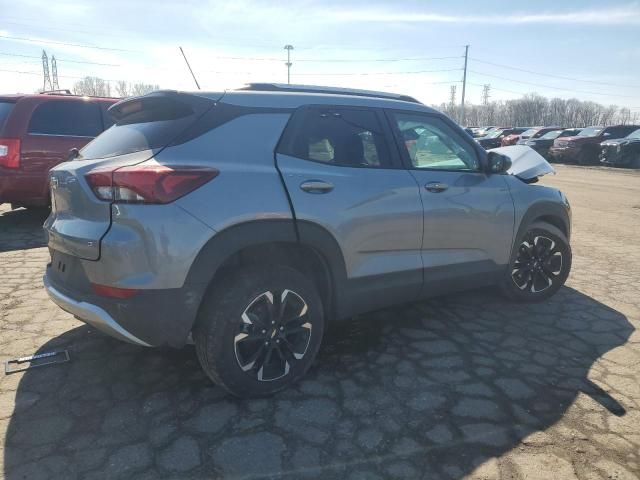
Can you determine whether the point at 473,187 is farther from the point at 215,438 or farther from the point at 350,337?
the point at 215,438

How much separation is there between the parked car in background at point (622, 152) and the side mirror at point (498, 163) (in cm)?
2098

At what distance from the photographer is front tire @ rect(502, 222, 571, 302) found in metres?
4.35

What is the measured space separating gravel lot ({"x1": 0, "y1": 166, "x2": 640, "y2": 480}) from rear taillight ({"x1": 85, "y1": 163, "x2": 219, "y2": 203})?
119 centimetres

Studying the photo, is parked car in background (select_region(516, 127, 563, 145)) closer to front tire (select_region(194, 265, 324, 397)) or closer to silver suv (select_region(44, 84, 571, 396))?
silver suv (select_region(44, 84, 571, 396))

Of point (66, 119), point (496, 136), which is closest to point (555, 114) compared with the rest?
point (496, 136)

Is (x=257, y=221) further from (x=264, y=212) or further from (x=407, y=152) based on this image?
(x=407, y=152)

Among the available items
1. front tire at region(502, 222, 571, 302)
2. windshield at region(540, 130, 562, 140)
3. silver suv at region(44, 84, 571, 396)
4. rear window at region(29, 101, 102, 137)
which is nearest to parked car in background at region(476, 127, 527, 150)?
windshield at region(540, 130, 562, 140)

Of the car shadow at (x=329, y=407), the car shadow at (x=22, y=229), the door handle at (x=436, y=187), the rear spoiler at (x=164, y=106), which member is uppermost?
the rear spoiler at (x=164, y=106)

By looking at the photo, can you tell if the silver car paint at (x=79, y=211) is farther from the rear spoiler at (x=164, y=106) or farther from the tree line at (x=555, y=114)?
the tree line at (x=555, y=114)

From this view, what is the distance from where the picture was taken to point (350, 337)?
3.74m

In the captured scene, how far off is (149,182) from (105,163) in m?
0.40

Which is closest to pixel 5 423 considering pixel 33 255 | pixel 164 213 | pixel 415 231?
pixel 164 213

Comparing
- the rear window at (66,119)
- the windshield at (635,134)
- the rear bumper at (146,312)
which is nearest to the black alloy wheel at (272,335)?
the rear bumper at (146,312)

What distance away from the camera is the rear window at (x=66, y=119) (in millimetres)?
6773
